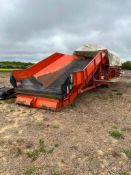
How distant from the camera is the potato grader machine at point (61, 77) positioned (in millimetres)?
7474

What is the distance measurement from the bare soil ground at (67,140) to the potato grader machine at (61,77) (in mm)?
343

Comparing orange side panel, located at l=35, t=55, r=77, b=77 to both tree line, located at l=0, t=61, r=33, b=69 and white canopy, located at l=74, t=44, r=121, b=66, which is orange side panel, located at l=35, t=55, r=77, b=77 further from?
tree line, located at l=0, t=61, r=33, b=69

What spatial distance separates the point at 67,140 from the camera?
18.1 ft

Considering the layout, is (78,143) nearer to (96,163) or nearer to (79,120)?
(96,163)

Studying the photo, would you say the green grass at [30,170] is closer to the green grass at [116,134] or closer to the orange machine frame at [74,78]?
the green grass at [116,134]

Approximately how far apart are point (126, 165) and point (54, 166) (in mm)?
1275

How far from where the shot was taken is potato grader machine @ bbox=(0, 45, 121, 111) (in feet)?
24.5

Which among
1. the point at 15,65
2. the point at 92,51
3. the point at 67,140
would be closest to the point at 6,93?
the point at 92,51

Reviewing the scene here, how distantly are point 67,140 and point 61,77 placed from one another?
3.48m

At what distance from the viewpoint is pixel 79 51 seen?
10.5 m

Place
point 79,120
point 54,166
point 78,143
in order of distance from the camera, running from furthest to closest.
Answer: point 79,120 → point 78,143 → point 54,166

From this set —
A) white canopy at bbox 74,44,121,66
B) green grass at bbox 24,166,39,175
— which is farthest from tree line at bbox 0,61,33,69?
green grass at bbox 24,166,39,175

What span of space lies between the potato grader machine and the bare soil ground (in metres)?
0.34

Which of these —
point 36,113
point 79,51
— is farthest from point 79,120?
point 79,51
